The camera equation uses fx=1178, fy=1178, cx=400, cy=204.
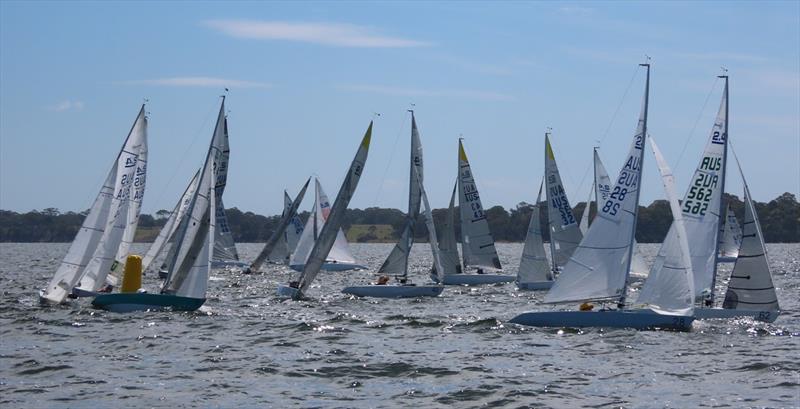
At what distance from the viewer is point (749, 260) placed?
95.2ft

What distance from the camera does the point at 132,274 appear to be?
3259 centimetres

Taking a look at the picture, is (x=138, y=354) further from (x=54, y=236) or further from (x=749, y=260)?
(x=54, y=236)

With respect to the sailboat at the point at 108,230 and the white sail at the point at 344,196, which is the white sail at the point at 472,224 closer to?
the white sail at the point at 344,196

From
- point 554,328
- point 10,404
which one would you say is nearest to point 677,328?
point 554,328

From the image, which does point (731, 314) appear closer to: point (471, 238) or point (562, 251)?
point (562, 251)

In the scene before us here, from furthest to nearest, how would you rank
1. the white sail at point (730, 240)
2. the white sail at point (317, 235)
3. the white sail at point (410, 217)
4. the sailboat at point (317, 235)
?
the white sail at point (730, 240)
the sailboat at point (317, 235)
the white sail at point (317, 235)
the white sail at point (410, 217)

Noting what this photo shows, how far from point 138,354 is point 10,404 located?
561cm

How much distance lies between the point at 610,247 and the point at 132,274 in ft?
43.3

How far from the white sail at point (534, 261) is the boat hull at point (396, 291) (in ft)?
20.0

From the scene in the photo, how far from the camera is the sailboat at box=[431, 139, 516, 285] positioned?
156 feet

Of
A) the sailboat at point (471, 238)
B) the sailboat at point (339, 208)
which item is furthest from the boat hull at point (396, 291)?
the sailboat at point (471, 238)

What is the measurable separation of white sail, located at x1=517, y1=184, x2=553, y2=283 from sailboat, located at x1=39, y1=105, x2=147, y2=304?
49.3 ft

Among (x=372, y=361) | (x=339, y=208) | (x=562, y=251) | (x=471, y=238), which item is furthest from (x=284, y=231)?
(x=372, y=361)

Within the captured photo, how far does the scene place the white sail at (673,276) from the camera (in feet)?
88.0
